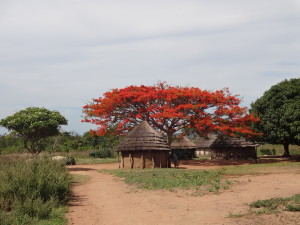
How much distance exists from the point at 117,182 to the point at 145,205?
21.7ft

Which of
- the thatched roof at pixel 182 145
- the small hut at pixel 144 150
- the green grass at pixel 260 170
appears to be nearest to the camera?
the green grass at pixel 260 170

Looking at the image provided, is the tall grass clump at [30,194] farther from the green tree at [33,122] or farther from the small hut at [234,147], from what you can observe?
the small hut at [234,147]

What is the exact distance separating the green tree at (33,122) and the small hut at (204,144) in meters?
29.4

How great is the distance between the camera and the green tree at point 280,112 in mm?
29984

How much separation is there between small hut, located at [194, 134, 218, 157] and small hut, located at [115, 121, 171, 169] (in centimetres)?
2294

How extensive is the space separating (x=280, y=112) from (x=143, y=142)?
13.5 m

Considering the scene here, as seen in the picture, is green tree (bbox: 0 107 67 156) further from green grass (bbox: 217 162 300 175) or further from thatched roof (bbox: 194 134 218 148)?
thatched roof (bbox: 194 134 218 148)

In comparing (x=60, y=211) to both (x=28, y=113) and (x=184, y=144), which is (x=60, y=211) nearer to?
(x=28, y=113)

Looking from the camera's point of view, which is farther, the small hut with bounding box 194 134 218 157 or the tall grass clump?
the small hut with bounding box 194 134 218 157

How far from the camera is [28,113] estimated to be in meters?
25.3

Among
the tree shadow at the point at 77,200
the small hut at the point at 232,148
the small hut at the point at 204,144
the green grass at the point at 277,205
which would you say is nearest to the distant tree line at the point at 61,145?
the small hut at the point at 204,144

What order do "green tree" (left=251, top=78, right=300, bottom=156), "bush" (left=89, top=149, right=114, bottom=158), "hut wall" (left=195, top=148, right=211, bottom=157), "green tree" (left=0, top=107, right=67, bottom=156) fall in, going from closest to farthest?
1. "green tree" (left=0, top=107, right=67, bottom=156)
2. "green tree" (left=251, top=78, right=300, bottom=156)
3. "bush" (left=89, top=149, right=114, bottom=158)
4. "hut wall" (left=195, top=148, right=211, bottom=157)

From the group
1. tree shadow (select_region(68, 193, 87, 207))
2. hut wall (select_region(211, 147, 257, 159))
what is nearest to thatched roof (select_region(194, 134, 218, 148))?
hut wall (select_region(211, 147, 257, 159))

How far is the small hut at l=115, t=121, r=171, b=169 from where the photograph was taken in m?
27.5
